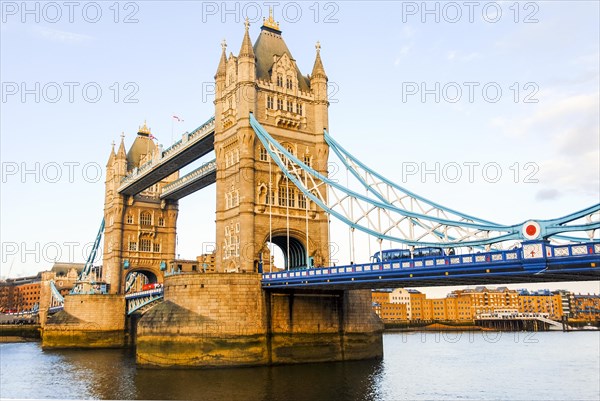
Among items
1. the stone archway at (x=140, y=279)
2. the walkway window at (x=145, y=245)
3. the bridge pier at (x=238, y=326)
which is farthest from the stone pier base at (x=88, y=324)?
the bridge pier at (x=238, y=326)

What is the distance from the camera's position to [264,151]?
50375mm

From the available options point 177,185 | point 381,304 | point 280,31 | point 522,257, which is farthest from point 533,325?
point 522,257

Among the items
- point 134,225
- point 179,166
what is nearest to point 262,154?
point 179,166

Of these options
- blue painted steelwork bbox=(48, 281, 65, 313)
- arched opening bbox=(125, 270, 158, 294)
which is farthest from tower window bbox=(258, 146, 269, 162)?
blue painted steelwork bbox=(48, 281, 65, 313)

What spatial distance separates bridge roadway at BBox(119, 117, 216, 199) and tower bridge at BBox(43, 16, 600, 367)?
0.79 ft

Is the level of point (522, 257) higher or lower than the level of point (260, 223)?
lower

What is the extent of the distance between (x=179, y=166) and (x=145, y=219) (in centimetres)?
1546

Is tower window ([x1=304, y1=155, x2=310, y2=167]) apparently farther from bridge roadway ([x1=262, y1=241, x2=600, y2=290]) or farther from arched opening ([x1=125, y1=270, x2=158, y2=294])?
arched opening ([x1=125, y1=270, x2=158, y2=294])

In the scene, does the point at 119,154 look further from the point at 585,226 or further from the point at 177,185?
the point at 585,226

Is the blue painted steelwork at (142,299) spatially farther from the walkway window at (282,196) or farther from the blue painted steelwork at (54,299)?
the blue painted steelwork at (54,299)

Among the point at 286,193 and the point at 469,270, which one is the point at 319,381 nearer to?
the point at 469,270

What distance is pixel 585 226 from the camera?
85.7 ft

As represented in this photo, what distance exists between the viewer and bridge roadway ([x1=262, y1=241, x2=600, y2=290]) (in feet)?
85.4

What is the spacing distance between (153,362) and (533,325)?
126110mm
